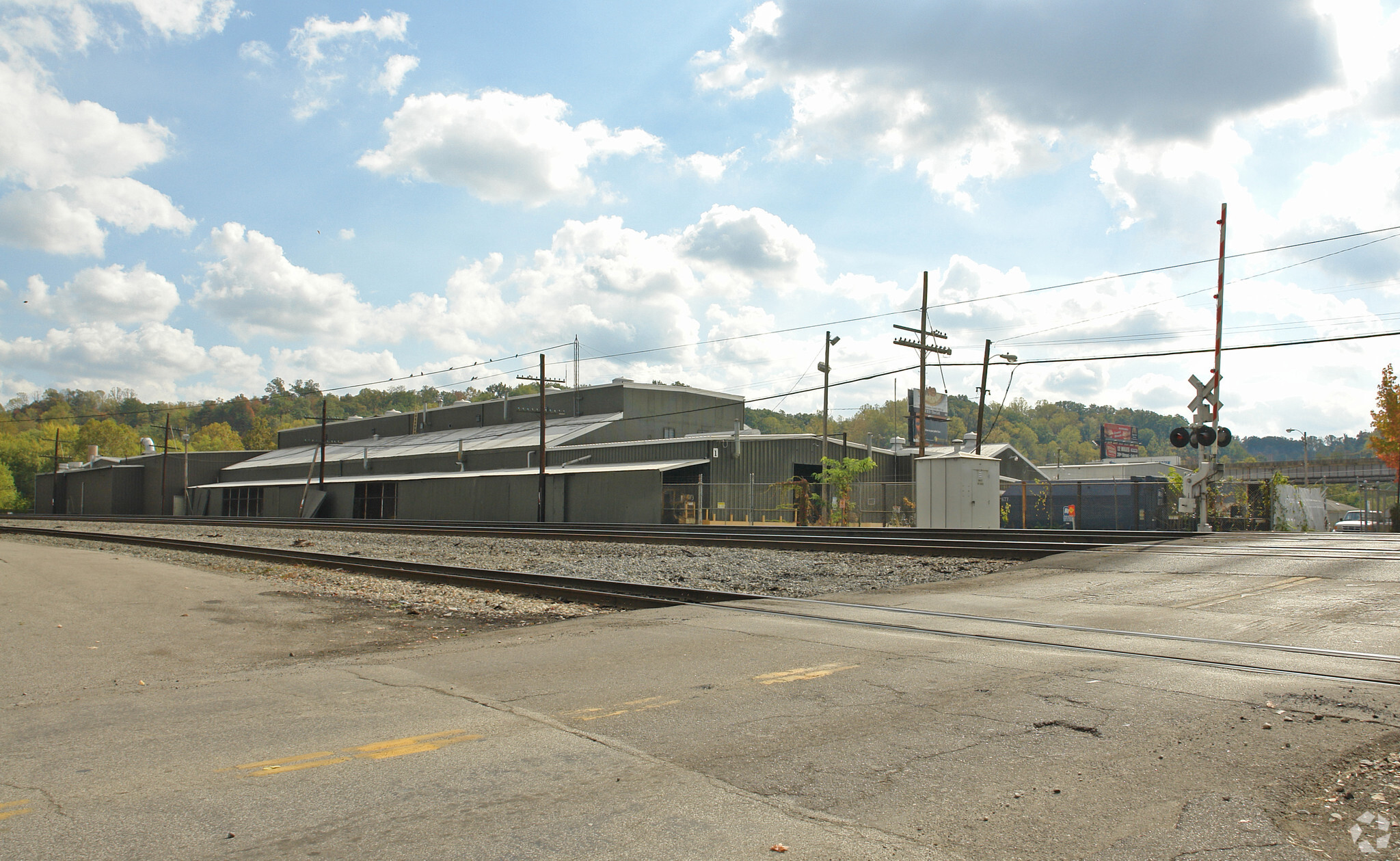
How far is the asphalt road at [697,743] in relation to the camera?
144 inches

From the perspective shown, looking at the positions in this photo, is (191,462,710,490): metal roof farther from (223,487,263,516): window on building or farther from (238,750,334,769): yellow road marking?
(238,750,334,769): yellow road marking

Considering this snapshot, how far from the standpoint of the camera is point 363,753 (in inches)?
191

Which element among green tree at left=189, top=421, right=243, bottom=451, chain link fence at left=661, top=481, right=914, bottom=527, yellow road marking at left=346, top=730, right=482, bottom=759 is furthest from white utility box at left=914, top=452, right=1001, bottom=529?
green tree at left=189, top=421, right=243, bottom=451

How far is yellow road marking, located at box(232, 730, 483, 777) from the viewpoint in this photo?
180 inches

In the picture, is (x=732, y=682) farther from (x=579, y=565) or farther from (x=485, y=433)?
(x=485, y=433)

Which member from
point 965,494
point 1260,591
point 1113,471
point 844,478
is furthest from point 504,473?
point 1260,591

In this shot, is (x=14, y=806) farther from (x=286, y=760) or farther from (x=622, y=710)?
(x=622, y=710)

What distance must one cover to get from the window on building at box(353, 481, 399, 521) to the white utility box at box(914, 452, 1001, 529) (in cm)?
4109

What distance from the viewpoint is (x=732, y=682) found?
6.54 m

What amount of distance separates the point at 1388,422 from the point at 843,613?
149 ft

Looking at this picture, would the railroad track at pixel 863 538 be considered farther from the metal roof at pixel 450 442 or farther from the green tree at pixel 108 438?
the green tree at pixel 108 438

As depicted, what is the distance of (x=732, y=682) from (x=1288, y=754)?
347 centimetres

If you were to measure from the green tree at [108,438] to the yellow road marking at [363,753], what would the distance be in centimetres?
15253

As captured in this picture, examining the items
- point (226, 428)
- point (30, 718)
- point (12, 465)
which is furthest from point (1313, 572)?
point (226, 428)
